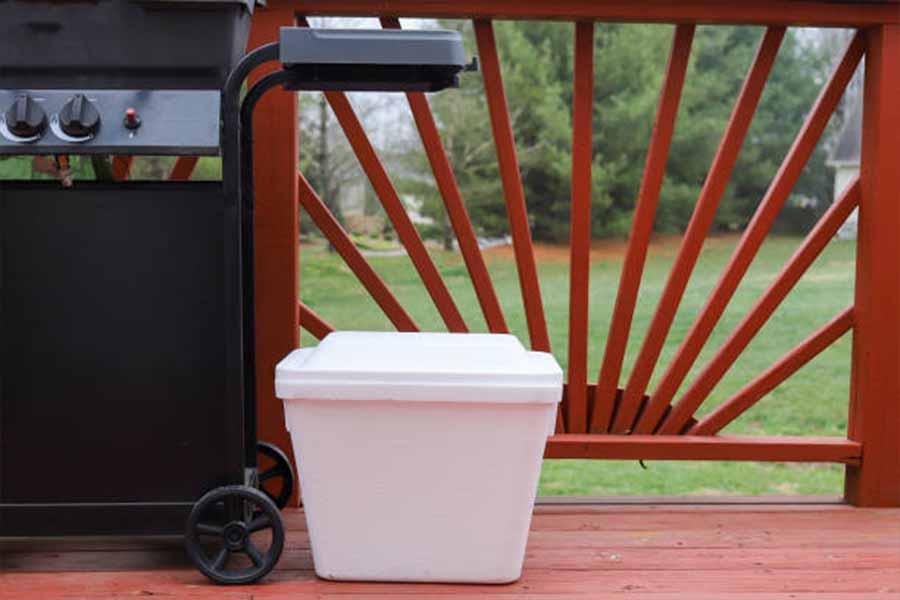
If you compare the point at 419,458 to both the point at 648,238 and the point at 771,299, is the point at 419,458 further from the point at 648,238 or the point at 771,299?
the point at 771,299

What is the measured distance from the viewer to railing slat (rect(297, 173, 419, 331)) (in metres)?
2.81

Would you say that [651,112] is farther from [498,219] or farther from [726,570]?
[726,570]

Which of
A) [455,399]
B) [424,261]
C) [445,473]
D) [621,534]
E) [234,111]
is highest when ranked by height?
[234,111]

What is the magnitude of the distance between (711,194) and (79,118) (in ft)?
4.94

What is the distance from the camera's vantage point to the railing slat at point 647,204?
2812 mm

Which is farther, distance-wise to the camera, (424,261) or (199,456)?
(424,261)

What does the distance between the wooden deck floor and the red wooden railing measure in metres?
0.20

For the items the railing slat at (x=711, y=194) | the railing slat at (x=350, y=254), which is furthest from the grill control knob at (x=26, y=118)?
the railing slat at (x=711, y=194)

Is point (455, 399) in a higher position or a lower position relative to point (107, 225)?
lower

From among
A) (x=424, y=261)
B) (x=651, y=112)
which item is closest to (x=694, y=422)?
(x=424, y=261)

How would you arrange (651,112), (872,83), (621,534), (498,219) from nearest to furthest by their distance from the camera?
(621,534) → (872,83) → (498,219) → (651,112)

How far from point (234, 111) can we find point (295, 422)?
0.60 m

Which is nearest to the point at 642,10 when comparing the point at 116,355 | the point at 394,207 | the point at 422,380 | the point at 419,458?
the point at 394,207

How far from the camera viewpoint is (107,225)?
7.30 feet
